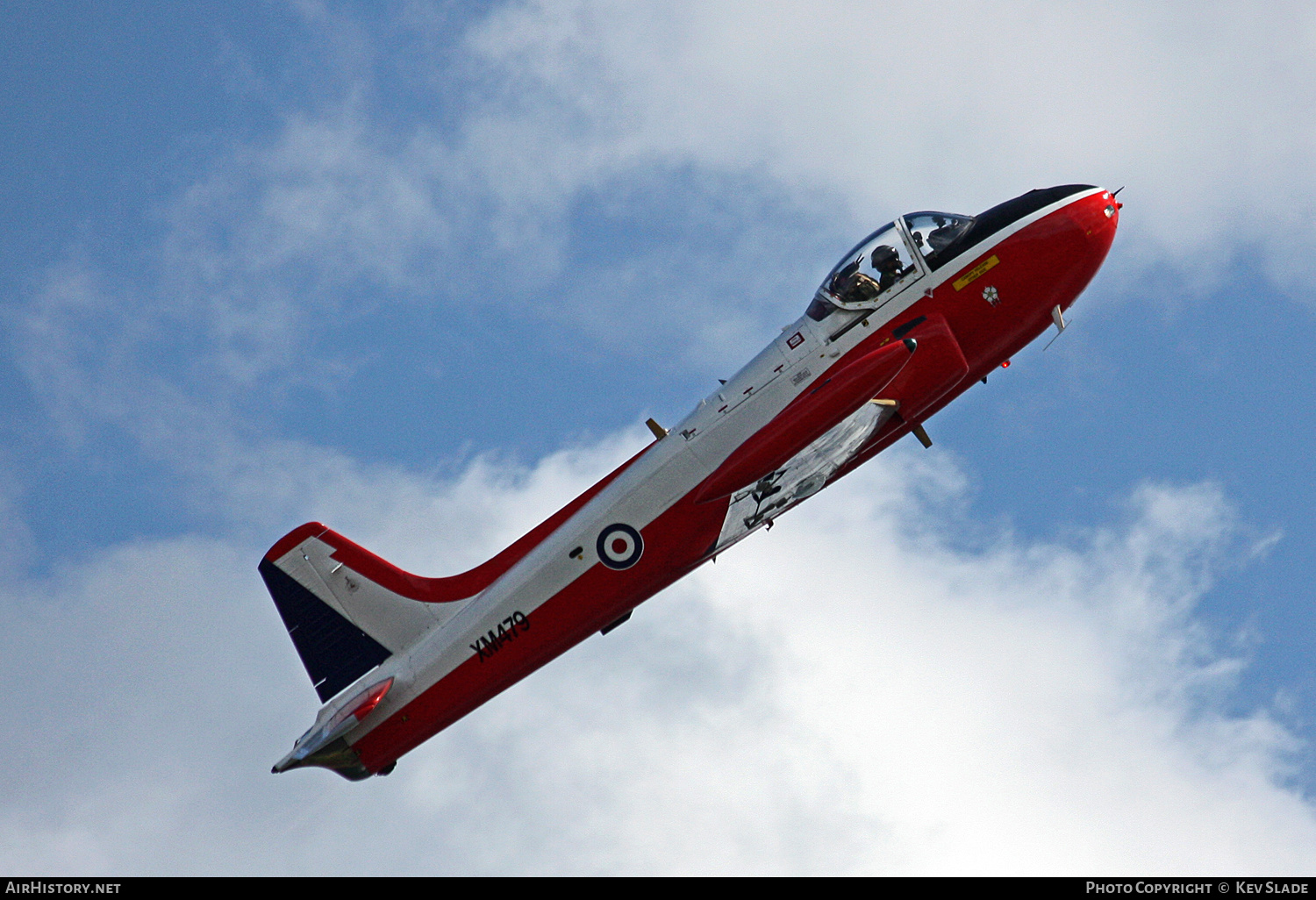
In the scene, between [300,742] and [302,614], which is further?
[302,614]

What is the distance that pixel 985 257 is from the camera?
96.9 ft

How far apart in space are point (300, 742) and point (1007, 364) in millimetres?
17105

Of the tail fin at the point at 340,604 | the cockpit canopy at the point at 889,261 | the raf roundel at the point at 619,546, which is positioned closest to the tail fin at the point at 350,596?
the tail fin at the point at 340,604

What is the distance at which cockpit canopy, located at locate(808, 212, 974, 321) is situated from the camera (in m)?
29.7

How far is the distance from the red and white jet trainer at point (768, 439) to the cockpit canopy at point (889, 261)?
36 millimetres

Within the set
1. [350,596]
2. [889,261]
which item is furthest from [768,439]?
[350,596]

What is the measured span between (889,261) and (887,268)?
5.2 inches

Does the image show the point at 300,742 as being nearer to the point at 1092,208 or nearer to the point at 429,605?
the point at 429,605

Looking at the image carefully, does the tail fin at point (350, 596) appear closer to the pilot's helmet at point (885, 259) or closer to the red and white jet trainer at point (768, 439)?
the red and white jet trainer at point (768, 439)

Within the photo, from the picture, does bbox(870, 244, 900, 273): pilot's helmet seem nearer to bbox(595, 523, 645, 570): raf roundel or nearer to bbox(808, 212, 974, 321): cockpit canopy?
bbox(808, 212, 974, 321): cockpit canopy

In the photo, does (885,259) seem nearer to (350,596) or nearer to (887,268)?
(887,268)
